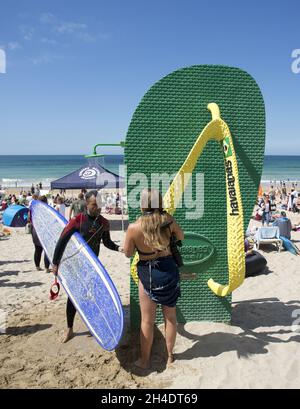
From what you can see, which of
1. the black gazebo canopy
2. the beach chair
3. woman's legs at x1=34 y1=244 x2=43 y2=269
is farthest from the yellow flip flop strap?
the black gazebo canopy

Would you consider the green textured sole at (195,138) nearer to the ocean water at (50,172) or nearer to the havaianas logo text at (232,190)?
the havaianas logo text at (232,190)

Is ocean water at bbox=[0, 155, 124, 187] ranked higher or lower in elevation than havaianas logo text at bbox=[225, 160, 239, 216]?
higher

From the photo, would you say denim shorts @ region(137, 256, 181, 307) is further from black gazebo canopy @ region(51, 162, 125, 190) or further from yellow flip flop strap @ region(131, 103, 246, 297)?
black gazebo canopy @ region(51, 162, 125, 190)

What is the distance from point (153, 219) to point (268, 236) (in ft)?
20.3

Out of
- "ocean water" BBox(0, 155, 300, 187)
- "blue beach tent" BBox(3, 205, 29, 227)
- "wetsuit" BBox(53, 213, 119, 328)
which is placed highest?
"ocean water" BBox(0, 155, 300, 187)

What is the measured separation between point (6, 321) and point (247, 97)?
3603 mm

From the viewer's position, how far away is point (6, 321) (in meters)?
4.02

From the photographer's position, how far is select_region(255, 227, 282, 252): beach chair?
316 inches

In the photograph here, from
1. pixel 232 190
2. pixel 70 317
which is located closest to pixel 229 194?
pixel 232 190

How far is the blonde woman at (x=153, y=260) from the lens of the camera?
8.74ft

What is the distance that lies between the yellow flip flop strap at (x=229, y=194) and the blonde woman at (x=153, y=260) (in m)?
0.42

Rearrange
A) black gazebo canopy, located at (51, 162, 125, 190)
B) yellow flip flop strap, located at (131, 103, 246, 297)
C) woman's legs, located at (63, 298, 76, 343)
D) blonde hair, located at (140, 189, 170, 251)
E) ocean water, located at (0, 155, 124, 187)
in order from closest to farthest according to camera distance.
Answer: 1. blonde hair, located at (140, 189, 170, 251)
2. yellow flip flop strap, located at (131, 103, 246, 297)
3. woman's legs, located at (63, 298, 76, 343)
4. black gazebo canopy, located at (51, 162, 125, 190)
5. ocean water, located at (0, 155, 124, 187)

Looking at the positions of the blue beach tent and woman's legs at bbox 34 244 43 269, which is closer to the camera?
woman's legs at bbox 34 244 43 269

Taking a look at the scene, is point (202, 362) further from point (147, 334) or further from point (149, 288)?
point (149, 288)
